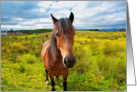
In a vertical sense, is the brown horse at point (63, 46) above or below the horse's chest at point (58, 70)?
above

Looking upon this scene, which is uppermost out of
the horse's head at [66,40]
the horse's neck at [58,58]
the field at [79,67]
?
the horse's head at [66,40]

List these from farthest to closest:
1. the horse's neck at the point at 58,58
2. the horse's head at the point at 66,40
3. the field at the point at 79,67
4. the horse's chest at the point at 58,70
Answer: the field at the point at 79,67, the horse's chest at the point at 58,70, the horse's neck at the point at 58,58, the horse's head at the point at 66,40

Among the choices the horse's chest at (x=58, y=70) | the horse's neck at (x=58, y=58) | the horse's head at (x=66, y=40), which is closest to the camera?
the horse's head at (x=66, y=40)

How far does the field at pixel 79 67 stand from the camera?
274 cm

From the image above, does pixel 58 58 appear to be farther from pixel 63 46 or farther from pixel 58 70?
pixel 63 46

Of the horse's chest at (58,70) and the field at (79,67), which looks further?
the field at (79,67)

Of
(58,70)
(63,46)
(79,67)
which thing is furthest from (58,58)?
(79,67)

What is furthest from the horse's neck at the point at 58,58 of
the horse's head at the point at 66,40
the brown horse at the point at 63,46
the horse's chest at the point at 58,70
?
the horse's head at the point at 66,40

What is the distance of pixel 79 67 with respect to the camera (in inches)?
124

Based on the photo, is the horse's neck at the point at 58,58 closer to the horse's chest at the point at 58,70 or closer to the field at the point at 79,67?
the horse's chest at the point at 58,70

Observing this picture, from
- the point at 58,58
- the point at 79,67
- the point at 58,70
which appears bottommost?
the point at 79,67

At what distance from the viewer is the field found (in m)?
2.74

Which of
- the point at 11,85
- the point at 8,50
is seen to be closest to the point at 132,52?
the point at 11,85

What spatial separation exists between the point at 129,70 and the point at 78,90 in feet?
4.89
